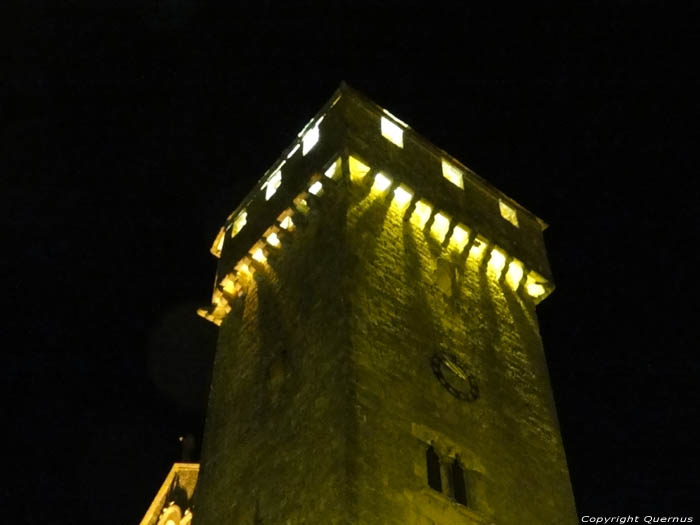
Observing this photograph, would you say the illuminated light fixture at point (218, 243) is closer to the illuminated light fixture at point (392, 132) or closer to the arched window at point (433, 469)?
the illuminated light fixture at point (392, 132)

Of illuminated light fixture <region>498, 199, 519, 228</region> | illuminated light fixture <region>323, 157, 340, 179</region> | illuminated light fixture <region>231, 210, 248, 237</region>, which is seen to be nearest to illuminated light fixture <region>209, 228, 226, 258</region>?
illuminated light fixture <region>231, 210, 248, 237</region>

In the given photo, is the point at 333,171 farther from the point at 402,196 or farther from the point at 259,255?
the point at 259,255

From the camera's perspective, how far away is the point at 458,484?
12.2m

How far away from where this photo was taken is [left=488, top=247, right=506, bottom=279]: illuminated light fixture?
17.3 metres

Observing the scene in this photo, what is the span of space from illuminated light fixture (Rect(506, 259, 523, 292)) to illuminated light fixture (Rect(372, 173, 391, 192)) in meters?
3.52

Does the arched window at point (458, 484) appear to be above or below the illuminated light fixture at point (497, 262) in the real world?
below

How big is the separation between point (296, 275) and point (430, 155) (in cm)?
473

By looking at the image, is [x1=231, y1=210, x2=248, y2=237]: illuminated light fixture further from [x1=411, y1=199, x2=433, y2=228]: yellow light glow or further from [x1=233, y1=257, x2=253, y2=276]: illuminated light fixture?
[x1=411, y1=199, x2=433, y2=228]: yellow light glow

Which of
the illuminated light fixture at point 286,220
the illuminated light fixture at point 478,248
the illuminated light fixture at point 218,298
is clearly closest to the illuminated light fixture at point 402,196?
the illuminated light fixture at point 478,248

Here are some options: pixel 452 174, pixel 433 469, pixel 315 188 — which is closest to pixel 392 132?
pixel 452 174

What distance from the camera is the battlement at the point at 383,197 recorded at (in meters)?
16.2

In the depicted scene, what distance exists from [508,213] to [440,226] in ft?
10.0

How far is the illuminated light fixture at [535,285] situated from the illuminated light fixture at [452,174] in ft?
8.48

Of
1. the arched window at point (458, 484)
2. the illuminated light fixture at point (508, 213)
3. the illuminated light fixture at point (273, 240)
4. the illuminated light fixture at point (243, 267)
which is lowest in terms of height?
the arched window at point (458, 484)
